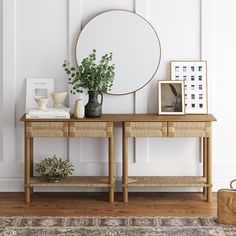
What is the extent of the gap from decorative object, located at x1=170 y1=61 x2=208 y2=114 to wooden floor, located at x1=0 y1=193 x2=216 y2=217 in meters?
0.83

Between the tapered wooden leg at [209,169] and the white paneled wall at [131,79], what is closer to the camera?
the tapered wooden leg at [209,169]

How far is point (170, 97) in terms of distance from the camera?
18.9 feet

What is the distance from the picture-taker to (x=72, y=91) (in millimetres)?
5840

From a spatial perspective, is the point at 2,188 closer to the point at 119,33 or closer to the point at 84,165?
the point at 84,165

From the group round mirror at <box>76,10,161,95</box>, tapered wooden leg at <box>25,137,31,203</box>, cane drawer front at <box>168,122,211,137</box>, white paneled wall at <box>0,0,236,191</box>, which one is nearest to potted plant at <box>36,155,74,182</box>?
tapered wooden leg at <box>25,137,31,203</box>

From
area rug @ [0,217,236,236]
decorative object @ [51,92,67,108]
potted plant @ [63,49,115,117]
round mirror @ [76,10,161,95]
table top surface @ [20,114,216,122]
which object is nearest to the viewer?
area rug @ [0,217,236,236]

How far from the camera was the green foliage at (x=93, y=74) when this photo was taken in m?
5.53

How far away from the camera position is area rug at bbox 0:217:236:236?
4.66 metres

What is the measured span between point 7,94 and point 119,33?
3.97 ft

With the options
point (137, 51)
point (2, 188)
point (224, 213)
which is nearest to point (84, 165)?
point (2, 188)

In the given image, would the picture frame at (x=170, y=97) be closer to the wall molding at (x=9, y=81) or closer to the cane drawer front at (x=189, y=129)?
the cane drawer front at (x=189, y=129)

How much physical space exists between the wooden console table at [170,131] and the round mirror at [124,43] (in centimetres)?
49

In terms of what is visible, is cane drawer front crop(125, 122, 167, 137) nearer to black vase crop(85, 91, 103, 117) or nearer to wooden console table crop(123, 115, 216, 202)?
wooden console table crop(123, 115, 216, 202)

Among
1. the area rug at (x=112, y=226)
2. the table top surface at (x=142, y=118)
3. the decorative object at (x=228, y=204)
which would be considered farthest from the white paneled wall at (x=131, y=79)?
the decorative object at (x=228, y=204)
